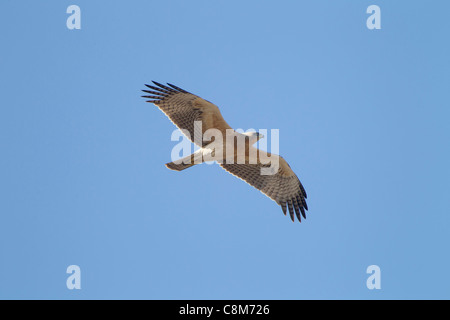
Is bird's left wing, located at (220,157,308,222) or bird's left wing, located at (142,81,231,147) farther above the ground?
bird's left wing, located at (142,81,231,147)

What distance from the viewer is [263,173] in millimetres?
10953

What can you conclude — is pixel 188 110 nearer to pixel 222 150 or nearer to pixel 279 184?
pixel 222 150

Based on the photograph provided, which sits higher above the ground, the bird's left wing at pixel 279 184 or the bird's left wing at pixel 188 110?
the bird's left wing at pixel 188 110

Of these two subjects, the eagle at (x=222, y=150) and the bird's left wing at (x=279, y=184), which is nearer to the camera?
the eagle at (x=222, y=150)

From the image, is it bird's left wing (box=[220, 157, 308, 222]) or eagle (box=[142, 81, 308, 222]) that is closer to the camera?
eagle (box=[142, 81, 308, 222])

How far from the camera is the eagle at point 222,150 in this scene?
9984 mm

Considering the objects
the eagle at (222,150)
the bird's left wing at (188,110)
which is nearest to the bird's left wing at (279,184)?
the eagle at (222,150)

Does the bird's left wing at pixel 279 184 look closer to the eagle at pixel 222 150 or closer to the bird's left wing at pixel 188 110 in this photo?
the eagle at pixel 222 150

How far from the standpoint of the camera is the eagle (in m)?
9.98

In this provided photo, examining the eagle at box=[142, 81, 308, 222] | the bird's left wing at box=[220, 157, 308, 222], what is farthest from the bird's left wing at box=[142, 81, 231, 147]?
the bird's left wing at box=[220, 157, 308, 222]

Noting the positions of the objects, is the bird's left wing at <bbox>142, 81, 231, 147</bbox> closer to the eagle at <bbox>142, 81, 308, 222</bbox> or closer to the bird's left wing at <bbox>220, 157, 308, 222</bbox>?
the eagle at <bbox>142, 81, 308, 222</bbox>

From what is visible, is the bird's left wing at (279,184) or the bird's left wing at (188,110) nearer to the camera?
the bird's left wing at (188,110)
